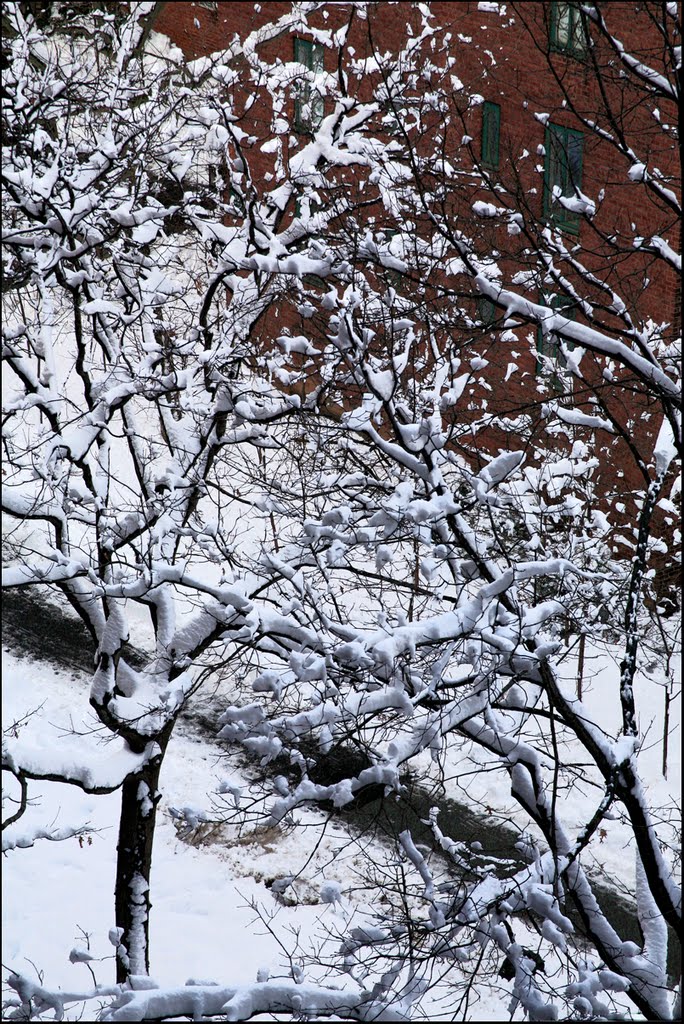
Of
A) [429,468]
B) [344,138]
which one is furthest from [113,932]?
[344,138]

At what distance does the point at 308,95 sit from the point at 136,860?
326 inches

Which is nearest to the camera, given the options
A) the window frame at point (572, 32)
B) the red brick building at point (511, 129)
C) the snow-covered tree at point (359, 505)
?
the snow-covered tree at point (359, 505)

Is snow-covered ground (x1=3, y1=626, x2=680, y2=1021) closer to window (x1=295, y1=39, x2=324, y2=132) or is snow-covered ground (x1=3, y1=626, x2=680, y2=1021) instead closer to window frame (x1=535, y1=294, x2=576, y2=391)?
window frame (x1=535, y1=294, x2=576, y2=391)

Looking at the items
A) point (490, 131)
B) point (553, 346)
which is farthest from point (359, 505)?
point (490, 131)

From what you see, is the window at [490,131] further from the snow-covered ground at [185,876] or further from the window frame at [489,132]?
the snow-covered ground at [185,876]

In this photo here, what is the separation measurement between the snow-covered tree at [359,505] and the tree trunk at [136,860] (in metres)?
0.03

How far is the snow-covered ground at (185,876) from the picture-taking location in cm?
902

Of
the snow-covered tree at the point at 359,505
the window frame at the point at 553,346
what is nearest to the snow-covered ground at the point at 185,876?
the snow-covered tree at the point at 359,505

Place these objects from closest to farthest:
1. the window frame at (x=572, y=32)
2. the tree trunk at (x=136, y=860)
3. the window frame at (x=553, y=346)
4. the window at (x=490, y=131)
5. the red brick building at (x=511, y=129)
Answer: the window frame at (x=572, y=32)
the tree trunk at (x=136, y=860)
the window frame at (x=553, y=346)
the red brick building at (x=511, y=129)
the window at (x=490, y=131)

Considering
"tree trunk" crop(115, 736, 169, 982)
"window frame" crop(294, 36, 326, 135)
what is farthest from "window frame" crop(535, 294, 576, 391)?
"tree trunk" crop(115, 736, 169, 982)

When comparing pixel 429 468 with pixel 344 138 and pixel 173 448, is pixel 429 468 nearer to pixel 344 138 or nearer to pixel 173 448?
pixel 173 448

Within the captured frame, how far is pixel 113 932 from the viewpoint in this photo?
20.5 ft

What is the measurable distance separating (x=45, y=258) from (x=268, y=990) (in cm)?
585

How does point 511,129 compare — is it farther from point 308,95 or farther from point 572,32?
point 572,32
